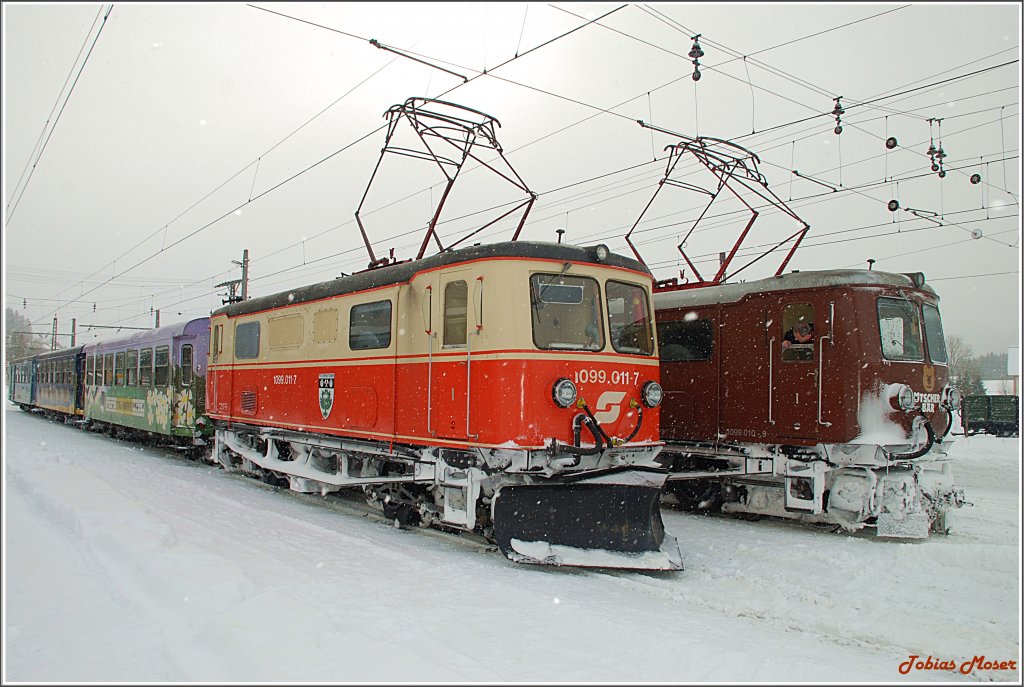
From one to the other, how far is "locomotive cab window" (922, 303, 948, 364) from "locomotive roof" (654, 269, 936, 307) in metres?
0.26

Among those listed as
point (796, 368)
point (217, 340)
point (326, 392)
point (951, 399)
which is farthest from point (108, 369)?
point (951, 399)

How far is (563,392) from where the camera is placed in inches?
293

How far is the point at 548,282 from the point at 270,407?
5862 mm

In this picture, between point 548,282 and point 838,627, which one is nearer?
point 838,627

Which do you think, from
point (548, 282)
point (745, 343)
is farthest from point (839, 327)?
point (548, 282)

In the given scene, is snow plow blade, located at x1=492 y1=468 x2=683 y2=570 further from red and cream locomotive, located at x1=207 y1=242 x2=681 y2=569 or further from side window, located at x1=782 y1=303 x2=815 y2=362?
side window, located at x1=782 y1=303 x2=815 y2=362

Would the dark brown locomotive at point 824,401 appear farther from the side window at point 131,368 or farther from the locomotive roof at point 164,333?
the side window at point 131,368

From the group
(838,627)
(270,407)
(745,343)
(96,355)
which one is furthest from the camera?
(96,355)

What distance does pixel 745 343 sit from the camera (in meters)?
10.3

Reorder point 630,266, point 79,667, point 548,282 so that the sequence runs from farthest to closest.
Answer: point 630,266, point 548,282, point 79,667

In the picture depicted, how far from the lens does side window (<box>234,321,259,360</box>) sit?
12.3 metres

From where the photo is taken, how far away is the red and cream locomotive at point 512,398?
739 centimetres

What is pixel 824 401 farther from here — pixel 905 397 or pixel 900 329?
pixel 900 329

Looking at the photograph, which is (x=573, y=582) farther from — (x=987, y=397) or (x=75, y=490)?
(x=987, y=397)
